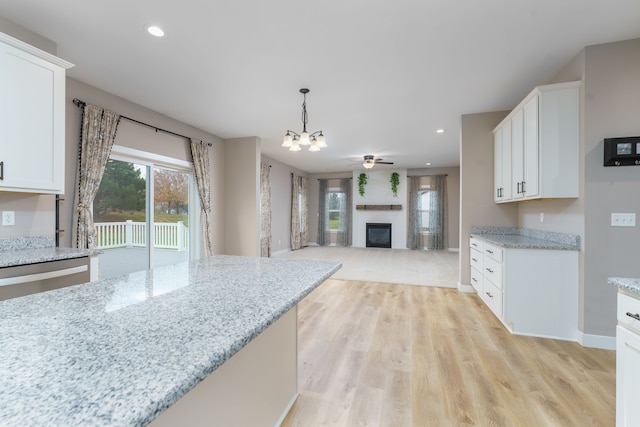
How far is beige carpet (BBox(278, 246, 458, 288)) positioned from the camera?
5.12 m

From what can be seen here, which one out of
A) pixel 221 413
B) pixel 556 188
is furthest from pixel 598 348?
pixel 221 413

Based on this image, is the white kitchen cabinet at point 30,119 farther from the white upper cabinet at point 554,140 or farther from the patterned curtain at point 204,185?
the white upper cabinet at point 554,140

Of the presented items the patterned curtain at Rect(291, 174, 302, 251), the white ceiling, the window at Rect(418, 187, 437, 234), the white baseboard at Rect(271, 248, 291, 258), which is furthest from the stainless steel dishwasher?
the window at Rect(418, 187, 437, 234)

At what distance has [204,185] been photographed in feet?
15.8

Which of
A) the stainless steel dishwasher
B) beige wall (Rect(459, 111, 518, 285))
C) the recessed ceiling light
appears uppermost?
the recessed ceiling light

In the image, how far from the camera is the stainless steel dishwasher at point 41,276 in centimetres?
188

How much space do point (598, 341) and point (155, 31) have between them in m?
4.65

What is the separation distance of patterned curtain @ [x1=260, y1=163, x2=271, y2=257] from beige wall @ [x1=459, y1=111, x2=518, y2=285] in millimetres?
4331

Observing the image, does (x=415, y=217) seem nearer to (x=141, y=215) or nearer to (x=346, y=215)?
(x=346, y=215)

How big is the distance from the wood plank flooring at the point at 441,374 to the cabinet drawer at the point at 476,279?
446mm

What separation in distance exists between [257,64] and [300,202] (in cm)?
654

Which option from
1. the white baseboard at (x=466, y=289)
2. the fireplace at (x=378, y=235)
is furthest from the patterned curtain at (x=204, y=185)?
the fireplace at (x=378, y=235)

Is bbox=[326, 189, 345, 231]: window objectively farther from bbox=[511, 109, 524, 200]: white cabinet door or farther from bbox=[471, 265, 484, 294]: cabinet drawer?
bbox=[511, 109, 524, 200]: white cabinet door

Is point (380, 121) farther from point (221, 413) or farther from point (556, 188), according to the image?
point (221, 413)
